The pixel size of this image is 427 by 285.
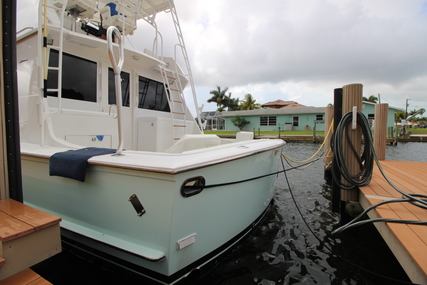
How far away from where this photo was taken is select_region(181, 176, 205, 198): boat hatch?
1802 millimetres

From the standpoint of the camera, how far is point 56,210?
2500mm

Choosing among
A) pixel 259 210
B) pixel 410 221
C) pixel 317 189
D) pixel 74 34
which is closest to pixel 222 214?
pixel 259 210

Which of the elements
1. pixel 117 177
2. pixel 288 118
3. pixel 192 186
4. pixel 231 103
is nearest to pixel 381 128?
pixel 192 186

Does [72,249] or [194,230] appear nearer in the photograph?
[194,230]

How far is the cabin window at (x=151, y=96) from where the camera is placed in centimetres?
491

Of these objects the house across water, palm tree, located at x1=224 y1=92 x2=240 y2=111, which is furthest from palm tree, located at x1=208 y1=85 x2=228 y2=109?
the house across water

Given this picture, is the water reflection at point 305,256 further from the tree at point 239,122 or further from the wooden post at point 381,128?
the tree at point 239,122

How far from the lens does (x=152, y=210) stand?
182 cm

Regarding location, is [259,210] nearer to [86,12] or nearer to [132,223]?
[132,223]

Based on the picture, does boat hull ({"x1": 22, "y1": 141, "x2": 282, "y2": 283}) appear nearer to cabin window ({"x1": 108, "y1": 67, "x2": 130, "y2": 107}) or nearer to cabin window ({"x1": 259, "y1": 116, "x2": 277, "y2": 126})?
cabin window ({"x1": 108, "y1": 67, "x2": 130, "y2": 107})

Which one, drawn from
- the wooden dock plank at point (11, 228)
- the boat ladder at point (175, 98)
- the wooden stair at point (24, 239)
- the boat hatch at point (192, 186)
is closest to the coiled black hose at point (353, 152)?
the boat hatch at point (192, 186)

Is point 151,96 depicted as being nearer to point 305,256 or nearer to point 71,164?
point 71,164

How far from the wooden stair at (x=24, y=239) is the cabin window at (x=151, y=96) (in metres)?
3.56

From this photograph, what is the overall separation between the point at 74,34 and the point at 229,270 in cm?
383
